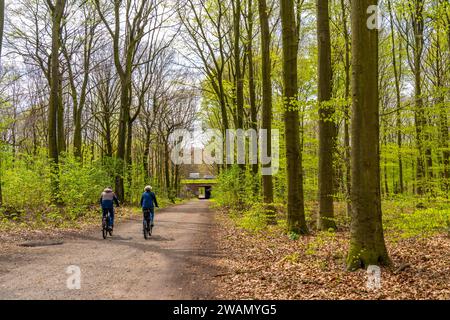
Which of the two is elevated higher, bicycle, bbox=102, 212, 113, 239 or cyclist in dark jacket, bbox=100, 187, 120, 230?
cyclist in dark jacket, bbox=100, 187, 120, 230

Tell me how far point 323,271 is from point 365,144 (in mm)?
2531

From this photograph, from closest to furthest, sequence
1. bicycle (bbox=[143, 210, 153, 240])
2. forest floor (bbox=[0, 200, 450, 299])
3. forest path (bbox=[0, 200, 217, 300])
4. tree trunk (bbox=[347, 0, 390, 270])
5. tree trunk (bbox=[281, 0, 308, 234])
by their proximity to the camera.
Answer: forest floor (bbox=[0, 200, 450, 299]) → forest path (bbox=[0, 200, 217, 300]) → tree trunk (bbox=[347, 0, 390, 270]) → tree trunk (bbox=[281, 0, 308, 234]) → bicycle (bbox=[143, 210, 153, 240])

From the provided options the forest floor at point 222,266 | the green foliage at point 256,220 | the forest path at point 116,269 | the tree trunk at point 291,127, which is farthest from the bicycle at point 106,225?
the tree trunk at point 291,127

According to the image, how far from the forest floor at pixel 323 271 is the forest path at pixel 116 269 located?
67cm

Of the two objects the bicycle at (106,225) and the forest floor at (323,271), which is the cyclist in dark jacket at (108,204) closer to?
the bicycle at (106,225)

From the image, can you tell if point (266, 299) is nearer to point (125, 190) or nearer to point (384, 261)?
point (384, 261)

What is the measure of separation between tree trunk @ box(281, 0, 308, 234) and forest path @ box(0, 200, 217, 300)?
2855mm

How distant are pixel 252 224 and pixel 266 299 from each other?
7957 millimetres

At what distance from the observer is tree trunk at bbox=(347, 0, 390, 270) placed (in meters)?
7.03

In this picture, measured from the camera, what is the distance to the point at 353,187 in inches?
284

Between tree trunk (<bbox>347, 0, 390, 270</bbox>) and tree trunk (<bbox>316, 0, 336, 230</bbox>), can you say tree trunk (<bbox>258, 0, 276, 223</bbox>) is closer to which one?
tree trunk (<bbox>316, 0, 336, 230</bbox>)

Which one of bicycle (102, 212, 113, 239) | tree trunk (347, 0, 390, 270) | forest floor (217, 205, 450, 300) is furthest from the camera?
bicycle (102, 212, 113, 239)

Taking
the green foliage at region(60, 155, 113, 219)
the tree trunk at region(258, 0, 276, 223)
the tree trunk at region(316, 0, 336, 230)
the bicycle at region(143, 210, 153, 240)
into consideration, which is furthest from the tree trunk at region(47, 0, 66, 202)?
the tree trunk at region(316, 0, 336, 230)

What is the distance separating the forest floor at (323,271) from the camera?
6.18 m
